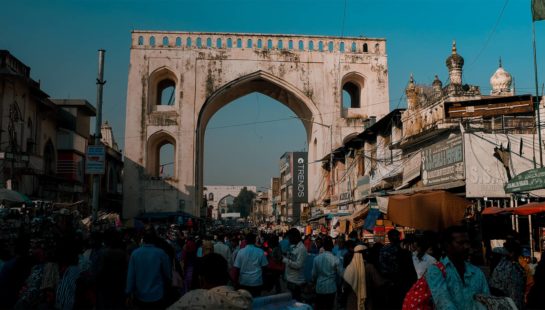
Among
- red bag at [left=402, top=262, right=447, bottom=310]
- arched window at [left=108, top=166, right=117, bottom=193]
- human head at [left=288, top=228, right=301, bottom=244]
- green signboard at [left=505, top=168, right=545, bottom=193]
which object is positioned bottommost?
red bag at [left=402, top=262, right=447, bottom=310]

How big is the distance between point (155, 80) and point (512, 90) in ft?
63.7

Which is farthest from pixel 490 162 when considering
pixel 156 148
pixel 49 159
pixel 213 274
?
pixel 156 148

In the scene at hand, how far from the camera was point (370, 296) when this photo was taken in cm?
573

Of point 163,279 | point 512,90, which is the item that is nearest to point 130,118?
point 512,90

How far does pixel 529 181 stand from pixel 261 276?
5264 millimetres

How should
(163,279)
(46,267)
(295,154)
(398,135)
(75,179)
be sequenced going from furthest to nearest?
(295,154), (75,179), (398,135), (163,279), (46,267)

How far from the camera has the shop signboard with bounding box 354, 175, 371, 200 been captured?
21.3 metres

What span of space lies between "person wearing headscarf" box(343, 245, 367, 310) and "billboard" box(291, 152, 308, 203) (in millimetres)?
32104

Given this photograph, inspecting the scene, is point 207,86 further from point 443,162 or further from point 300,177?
point 443,162

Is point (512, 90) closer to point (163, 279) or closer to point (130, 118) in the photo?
point (163, 279)

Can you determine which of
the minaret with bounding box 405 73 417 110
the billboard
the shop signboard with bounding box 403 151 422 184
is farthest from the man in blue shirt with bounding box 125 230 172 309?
the billboard

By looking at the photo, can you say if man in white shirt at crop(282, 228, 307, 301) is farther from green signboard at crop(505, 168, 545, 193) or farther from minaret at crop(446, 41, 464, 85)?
minaret at crop(446, 41, 464, 85)

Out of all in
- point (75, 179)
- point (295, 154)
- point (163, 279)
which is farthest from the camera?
point (295, 154)

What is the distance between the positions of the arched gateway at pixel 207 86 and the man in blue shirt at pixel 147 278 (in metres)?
23.9
